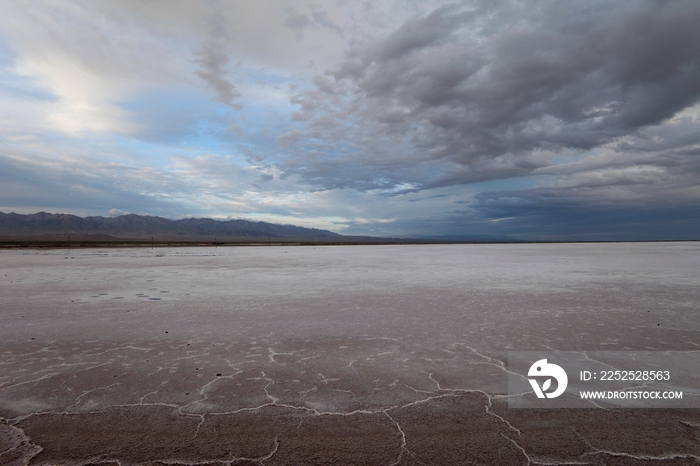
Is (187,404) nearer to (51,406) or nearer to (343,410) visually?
(51,406)

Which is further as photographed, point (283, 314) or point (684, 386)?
point (283, 314)

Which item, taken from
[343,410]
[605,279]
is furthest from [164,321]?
[605,279]

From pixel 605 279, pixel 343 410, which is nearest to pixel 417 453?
pixel 343 410

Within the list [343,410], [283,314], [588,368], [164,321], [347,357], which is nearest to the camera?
[343,410]

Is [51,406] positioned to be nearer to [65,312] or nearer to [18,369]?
[18,369]

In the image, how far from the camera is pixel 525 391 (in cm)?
442

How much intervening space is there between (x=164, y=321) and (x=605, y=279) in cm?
1711

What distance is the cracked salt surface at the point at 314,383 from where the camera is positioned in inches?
125

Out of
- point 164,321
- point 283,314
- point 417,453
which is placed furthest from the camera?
point 283,314

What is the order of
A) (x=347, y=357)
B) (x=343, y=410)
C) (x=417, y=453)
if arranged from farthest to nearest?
(x=347, y=357), (x=343, y=410), (x=417, y=453)

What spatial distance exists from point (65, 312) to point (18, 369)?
449cm

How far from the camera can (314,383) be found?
4645mm

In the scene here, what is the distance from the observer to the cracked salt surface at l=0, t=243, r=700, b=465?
125 inches

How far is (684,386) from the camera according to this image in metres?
4.49
